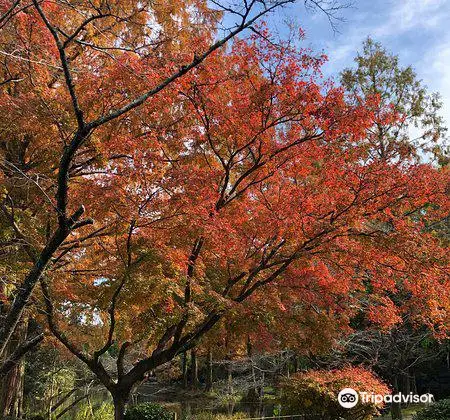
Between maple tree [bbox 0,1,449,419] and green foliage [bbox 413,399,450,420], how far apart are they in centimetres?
242

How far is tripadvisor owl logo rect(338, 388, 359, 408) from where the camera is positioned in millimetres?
9156

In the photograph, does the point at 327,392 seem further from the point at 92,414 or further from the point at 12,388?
the point at 12,388

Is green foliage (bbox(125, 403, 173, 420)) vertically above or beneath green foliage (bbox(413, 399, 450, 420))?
beneath

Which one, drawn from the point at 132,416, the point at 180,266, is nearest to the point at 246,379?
the point at 132,416

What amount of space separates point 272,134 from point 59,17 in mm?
4289

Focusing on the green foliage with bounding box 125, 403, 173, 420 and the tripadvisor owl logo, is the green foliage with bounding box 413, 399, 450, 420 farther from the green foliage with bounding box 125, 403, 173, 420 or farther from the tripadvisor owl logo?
the green foliage with bounding box 125, 403, 173, 420

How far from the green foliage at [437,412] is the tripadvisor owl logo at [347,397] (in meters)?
1.58

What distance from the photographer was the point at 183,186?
254 inches

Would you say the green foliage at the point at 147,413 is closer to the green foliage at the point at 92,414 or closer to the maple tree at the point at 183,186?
the green foliage at the point at 92,414

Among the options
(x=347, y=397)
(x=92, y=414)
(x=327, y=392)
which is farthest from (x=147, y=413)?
(x=347, y=397)

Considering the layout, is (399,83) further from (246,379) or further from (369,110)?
(246,379)

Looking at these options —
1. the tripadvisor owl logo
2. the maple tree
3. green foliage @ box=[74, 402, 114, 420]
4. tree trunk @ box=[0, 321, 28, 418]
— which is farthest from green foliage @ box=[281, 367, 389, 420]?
tree trunk @ box=[0, 321, 28, 418]

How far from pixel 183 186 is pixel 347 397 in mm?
6406

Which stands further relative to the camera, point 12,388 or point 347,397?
point 12,388
